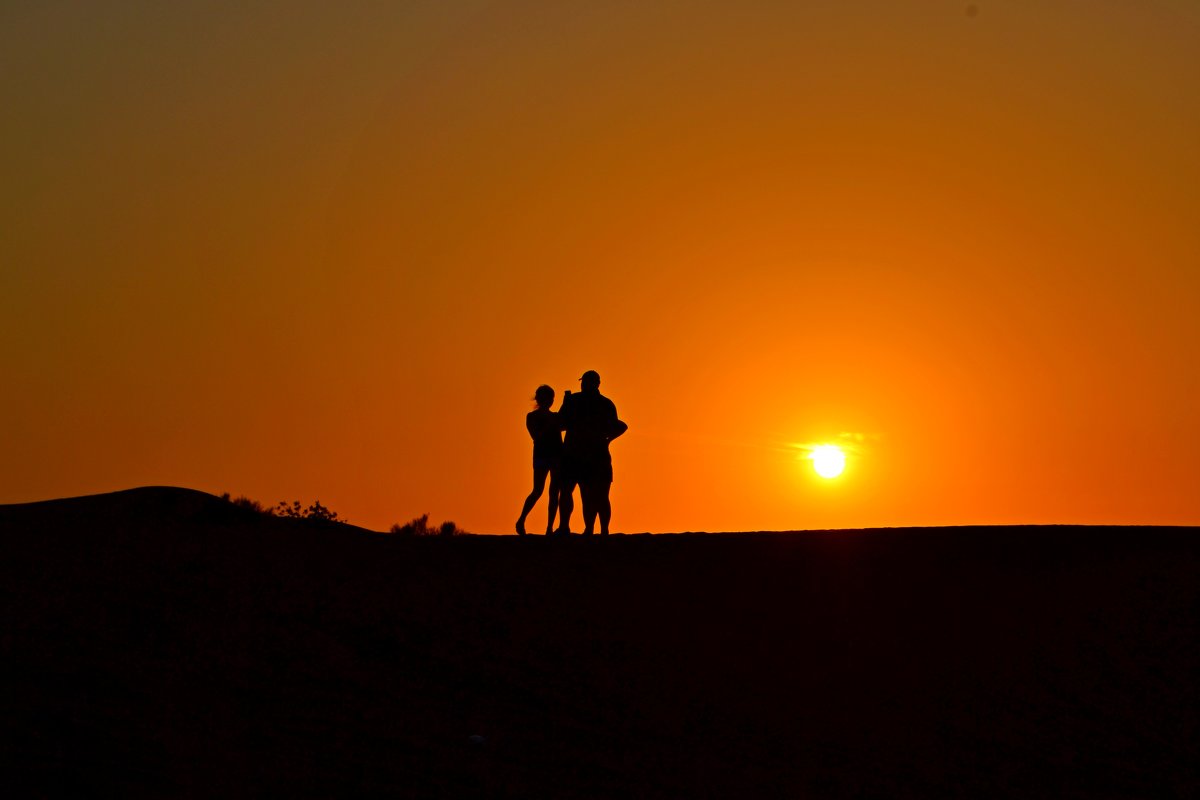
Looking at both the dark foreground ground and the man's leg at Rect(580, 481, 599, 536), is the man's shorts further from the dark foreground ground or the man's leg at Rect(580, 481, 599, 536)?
the dark foreground ground

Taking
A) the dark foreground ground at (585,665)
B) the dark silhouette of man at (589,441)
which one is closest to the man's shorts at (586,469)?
the dark silhouette of man at (589,441)

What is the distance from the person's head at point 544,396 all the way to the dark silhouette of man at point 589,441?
0.62 feet

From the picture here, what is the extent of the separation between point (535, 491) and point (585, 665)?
21.7 feet

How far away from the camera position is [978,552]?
20859 mm

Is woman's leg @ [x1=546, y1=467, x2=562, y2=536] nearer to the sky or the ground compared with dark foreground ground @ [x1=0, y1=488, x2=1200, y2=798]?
nearer to the sky

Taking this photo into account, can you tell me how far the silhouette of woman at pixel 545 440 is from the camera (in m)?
21.1

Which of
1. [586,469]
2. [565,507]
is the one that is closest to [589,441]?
[586,469]

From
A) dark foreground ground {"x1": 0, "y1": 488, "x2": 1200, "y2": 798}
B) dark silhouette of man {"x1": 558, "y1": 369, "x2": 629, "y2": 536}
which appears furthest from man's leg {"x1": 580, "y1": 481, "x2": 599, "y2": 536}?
dark foreground ground {"x1": 0, "y1": 488, "x2": 1200, "y2": 798}

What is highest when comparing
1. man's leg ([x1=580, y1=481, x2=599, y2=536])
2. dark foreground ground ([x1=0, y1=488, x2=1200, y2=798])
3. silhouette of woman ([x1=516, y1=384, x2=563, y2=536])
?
silhouette of woman ([x1=516, y1=384, x2=563, y2=536])

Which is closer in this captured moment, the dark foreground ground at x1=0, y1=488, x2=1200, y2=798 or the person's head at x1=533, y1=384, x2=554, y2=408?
the dark foreground ground at x1=0, y1=488, x2=1200, y2=798

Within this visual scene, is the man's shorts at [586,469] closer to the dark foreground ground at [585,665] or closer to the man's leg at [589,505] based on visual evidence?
the man's leg at [589,505]

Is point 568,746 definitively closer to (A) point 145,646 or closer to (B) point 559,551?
(A) point 145,646

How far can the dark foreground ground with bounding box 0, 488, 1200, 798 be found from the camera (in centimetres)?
1173

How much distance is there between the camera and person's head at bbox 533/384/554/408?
69.1ft
